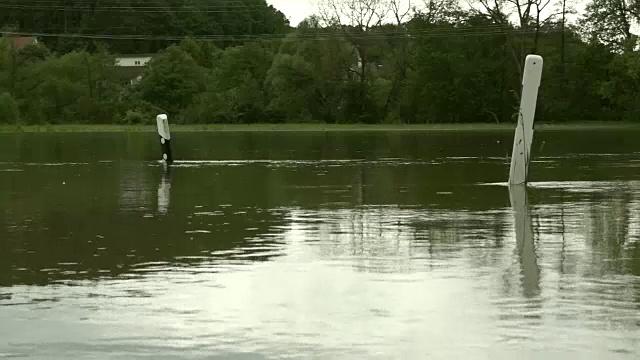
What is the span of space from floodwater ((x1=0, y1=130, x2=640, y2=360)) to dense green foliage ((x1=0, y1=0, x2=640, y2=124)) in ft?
186

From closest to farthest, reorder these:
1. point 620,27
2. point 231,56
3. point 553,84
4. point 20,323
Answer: point 20,323 < point 620,27 < point 553,84 < point 231,56

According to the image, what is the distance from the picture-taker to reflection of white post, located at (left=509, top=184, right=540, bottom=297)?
10727mm

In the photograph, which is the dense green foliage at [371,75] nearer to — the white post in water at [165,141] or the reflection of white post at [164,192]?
the white post in water at [165,141]

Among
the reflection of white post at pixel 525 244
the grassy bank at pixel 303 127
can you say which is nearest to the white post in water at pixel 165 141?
the reflection of white post at pixel 525 244

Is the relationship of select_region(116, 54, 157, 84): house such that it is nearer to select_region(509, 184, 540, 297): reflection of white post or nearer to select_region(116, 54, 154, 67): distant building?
select_region(116, 54, 154, 67): distant building

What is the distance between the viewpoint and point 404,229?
1538 centimetres

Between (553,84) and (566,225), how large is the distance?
7174cm

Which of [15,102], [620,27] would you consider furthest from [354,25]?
[15,102]

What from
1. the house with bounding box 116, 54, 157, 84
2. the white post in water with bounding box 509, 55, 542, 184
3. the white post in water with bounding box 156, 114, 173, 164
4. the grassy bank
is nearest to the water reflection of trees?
the white post in water with bounding box 509, 55, 542, 184

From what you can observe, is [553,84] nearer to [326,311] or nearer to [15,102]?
[15,102]

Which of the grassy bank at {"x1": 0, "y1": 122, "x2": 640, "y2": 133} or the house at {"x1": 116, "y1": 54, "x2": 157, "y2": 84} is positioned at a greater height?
the house at {"x1": 116, "y1": 54, "x2": 157, "y2": 84}

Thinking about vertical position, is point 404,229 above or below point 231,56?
below

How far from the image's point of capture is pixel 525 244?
44.5ft

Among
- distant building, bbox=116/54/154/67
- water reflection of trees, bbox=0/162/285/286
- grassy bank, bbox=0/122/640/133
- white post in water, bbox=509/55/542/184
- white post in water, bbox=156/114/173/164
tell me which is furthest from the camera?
distant building, bbox=116/54/154/67
